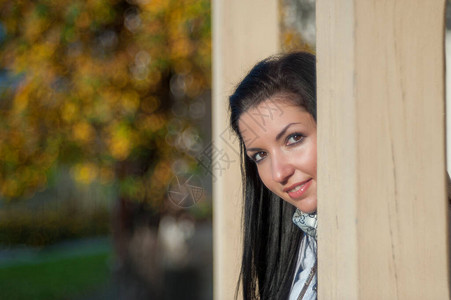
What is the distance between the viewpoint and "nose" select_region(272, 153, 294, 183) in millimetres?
1564

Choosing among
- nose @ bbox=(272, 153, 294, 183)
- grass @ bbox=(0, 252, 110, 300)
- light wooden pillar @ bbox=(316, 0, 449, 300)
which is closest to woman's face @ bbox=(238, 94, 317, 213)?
nose @ bbox=(272, 153, 294, 183)

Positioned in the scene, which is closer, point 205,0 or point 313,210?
point 313,210

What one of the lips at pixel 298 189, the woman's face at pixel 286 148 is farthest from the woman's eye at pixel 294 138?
the lips at pixel 298 189

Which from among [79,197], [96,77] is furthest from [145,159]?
[79,197]

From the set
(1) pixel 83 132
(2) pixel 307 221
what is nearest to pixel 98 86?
(1) pixel 83 132

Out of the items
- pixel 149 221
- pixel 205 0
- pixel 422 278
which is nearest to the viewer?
pixel 422 278

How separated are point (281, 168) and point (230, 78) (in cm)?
30

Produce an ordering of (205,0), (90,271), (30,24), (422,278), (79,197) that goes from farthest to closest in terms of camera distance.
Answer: (79,197), (90,271), (30,24), (205,0), (422,278)

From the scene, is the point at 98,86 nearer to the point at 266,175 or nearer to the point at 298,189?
the point at 266,175

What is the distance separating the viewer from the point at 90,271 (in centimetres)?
1148

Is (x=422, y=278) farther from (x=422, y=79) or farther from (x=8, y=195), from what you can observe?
(x=8, y=195)

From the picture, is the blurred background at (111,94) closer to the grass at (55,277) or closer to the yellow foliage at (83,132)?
the yellow foliage at (83,132)

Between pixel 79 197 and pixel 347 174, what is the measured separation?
12628 mm

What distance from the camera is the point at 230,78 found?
1636mm
